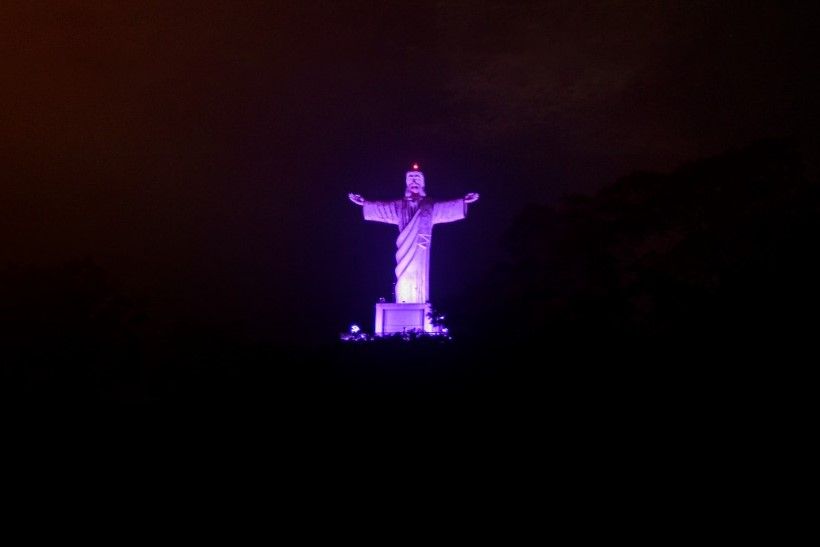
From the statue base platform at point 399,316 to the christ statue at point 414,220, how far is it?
60cm

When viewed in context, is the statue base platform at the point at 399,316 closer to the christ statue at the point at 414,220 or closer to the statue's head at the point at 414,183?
the christ statue at the point at 414,220

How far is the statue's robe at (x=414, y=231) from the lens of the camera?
1680 centimetres

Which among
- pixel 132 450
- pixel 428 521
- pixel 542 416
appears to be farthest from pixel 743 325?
pixel 132 450

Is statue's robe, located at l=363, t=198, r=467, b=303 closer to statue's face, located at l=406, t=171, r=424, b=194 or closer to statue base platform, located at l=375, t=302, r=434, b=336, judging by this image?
statue's face, located at l=406, t=171, r=424, b=194

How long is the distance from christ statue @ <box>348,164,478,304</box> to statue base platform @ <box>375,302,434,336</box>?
597 millimetres

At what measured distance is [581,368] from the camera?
875cm

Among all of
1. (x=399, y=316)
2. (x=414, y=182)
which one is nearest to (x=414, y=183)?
(x=414, y=182)

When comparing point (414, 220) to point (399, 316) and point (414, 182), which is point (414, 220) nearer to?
point (414, 182)

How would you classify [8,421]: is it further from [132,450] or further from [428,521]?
[428,521]

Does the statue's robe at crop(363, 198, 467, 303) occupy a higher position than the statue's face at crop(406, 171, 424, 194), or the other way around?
the statue's face at crop(406, 171, 424, 194)

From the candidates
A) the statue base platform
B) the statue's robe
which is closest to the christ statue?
the statue's robe

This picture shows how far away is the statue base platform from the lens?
15.9 meters

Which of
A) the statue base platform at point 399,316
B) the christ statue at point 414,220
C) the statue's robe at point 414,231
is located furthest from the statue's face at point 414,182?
the statue base platform at point 399,316

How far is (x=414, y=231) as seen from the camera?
17047mm
